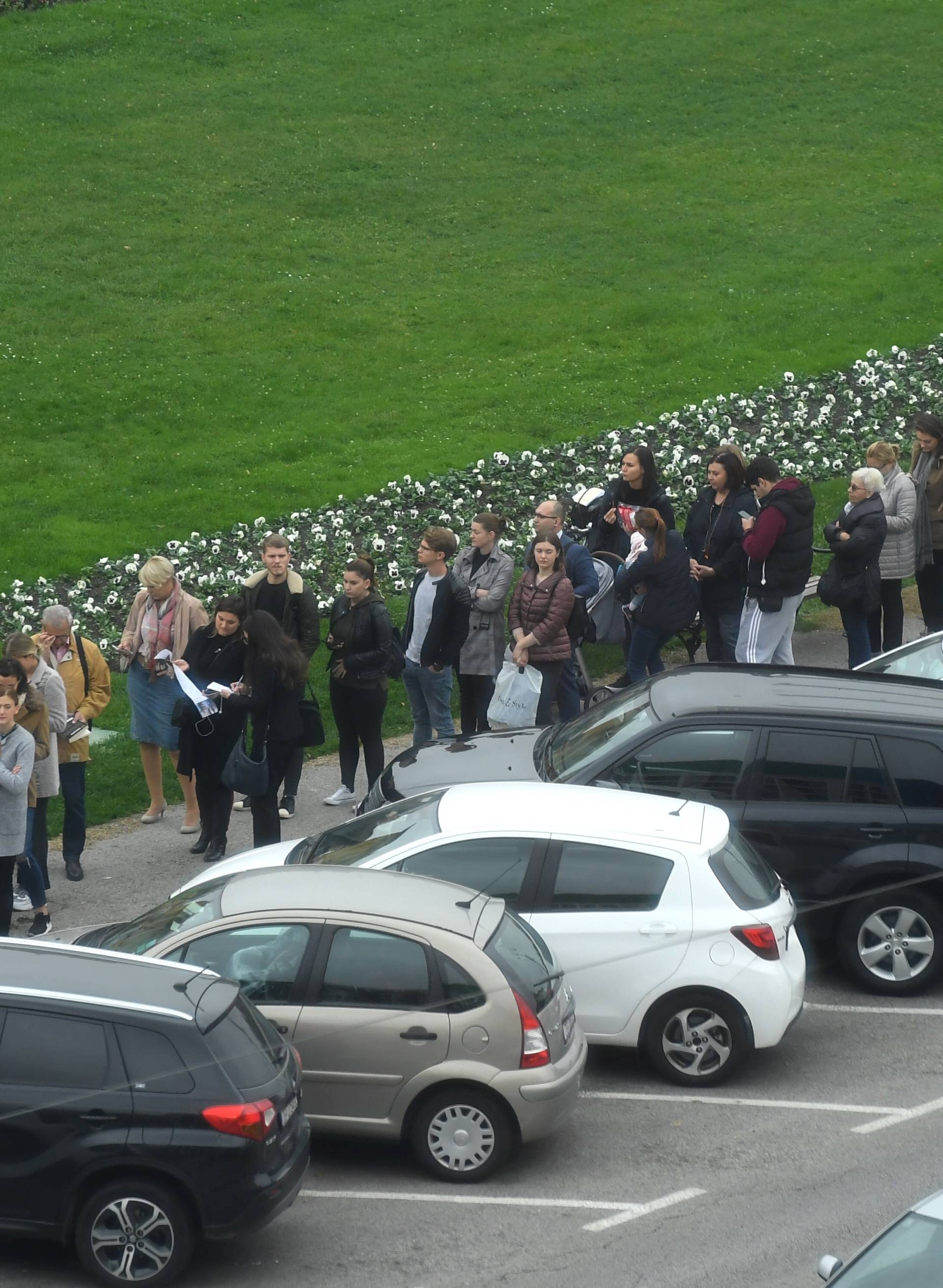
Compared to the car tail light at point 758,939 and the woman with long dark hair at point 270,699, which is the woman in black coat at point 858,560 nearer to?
the woman with long dark hair at point 270,699

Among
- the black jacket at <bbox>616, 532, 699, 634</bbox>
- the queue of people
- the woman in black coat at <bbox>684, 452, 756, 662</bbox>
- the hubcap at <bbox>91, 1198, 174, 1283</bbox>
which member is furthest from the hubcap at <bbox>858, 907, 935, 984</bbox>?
the hubcap at <bbox>91, 1198, 174, 1283</bbox>

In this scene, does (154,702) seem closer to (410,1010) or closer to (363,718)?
(363,718)

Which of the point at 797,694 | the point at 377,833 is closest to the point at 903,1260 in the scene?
the point at 377,833

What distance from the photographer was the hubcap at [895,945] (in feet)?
31.0

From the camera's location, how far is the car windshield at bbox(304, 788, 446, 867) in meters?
8.83

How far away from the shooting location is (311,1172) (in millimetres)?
7734

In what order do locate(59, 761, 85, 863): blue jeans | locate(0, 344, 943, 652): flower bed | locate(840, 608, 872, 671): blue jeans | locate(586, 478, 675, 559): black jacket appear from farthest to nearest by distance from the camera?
locate(0, 344, 943, 652): flower bed
locate(840, 608, 872, 671): blue jeans
locate(586, 478, 675, 559): black jacket
locate(59, 761, 85, 863): blue jeans

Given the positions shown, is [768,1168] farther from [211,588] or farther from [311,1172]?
[211,588]

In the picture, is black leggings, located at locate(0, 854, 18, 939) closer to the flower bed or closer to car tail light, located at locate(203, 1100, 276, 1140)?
car tail light, located at locate(203, 1100, 276, 1140)

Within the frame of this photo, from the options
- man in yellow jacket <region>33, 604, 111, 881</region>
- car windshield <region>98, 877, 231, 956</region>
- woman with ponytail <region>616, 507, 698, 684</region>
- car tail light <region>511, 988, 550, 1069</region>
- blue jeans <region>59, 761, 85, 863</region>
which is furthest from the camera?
woman with ponytail <region>616, 507, 698, 684</region>

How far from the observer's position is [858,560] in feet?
45.1

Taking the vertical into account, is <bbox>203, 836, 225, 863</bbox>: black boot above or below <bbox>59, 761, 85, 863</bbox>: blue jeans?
below

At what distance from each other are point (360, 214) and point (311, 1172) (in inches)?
1071

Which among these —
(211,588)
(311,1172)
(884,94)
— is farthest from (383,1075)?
(884,94)
